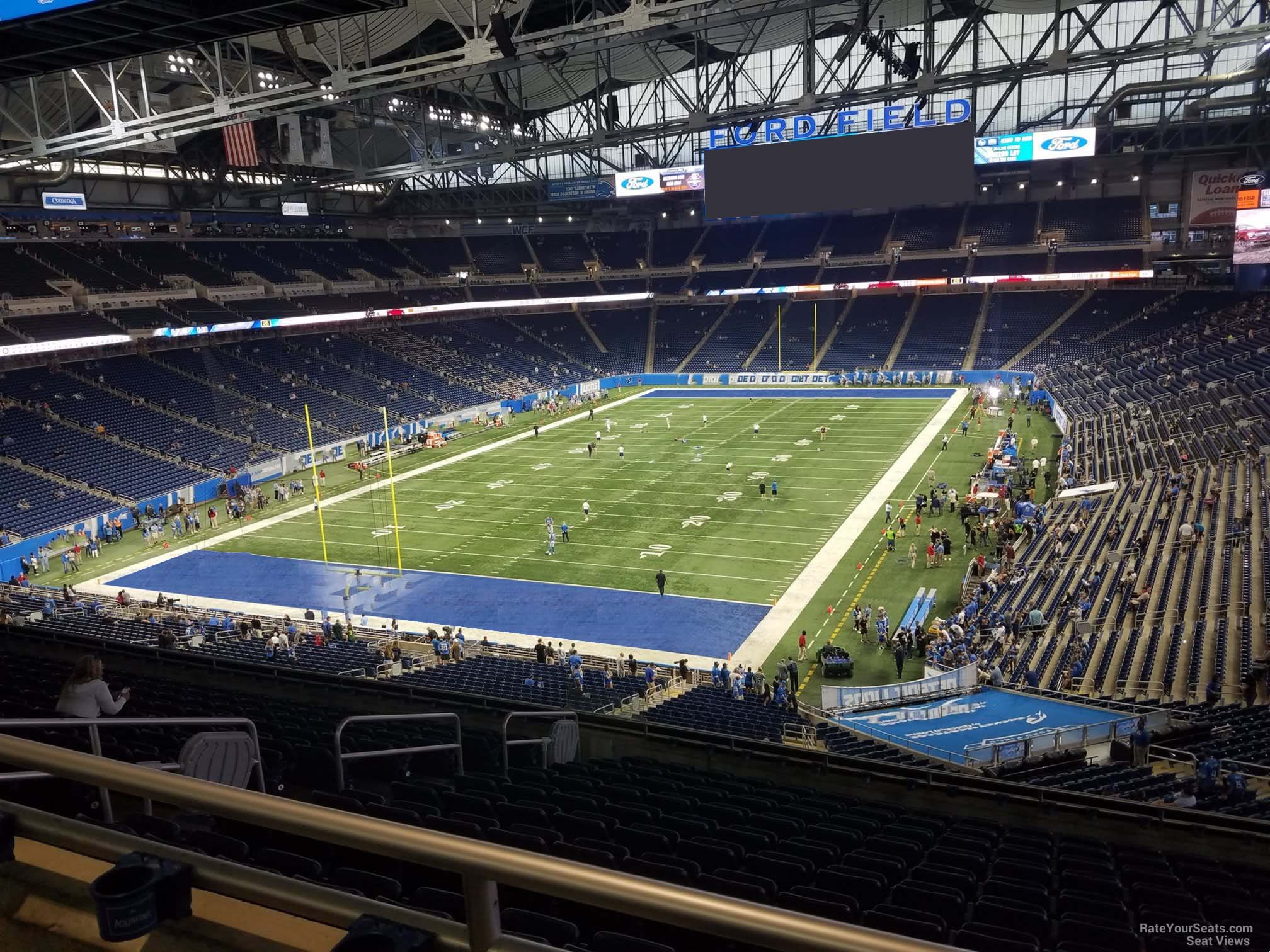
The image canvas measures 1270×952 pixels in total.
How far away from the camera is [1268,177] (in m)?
48.5

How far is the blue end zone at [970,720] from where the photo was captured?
15.1 metres

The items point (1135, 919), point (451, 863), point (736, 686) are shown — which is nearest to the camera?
point (451, 863)

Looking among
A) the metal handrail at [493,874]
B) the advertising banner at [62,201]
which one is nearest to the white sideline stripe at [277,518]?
the advertising banner at [62,201]

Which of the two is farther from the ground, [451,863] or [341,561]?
[451,863]

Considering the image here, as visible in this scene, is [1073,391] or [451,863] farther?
[1073,391]

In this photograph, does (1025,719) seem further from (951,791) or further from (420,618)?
(420,618)

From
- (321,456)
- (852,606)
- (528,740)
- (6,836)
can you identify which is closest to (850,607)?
(852,606)

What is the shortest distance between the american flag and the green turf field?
14499mm

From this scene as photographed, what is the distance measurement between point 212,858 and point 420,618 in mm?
24687

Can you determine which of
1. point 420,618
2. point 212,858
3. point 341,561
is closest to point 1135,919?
point 212,858

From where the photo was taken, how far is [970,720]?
16328mm

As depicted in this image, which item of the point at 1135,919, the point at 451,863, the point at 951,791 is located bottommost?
the point at 951,791

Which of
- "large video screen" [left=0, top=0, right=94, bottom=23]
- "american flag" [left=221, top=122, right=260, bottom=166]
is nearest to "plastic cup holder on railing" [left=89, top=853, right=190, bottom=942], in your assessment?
"large video screen" [left=0, top=0, right=94, bottom=23]

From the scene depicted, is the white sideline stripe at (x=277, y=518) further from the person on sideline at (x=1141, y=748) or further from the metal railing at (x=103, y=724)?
the person on sideline at (x=1141, y=748)
